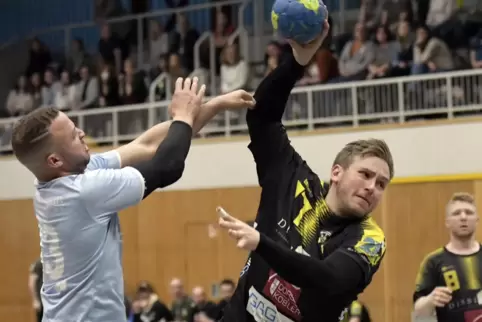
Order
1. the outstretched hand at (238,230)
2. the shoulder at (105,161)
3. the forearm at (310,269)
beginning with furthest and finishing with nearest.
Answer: the shoulder at (105,161) → the forearm at (310,269) → the outstretched hand at (238,230)

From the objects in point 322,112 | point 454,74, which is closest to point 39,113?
point 454,74

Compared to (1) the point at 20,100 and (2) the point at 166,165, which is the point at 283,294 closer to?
(2) the point at 166,165

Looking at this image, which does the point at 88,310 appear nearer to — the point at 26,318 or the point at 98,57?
the point at 26,318

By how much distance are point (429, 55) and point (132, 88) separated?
189 inches

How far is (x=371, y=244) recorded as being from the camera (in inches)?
155

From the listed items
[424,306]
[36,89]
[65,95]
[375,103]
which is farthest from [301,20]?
[36,89]

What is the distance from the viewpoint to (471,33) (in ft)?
41.9

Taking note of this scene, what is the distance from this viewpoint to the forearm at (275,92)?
14.5 ft

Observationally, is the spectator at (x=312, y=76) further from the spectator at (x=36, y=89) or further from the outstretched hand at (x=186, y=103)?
the outstretched hand at (x=186, y=103)

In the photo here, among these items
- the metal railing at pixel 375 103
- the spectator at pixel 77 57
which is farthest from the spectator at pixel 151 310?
the spectator at pixel 77 57

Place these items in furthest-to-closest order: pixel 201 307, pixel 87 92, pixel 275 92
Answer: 1. pixel 87 92
2. pixel 201 307
3. pixel 275 92

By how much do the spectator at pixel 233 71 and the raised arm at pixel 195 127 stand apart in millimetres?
9339

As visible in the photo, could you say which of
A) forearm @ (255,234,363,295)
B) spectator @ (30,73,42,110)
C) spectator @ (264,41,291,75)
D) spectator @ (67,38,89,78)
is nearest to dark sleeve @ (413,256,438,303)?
forearm @ (255,234,363,295)

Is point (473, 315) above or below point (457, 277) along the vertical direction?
below
